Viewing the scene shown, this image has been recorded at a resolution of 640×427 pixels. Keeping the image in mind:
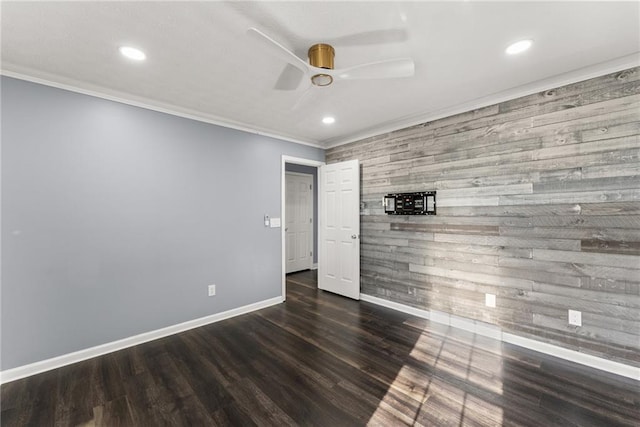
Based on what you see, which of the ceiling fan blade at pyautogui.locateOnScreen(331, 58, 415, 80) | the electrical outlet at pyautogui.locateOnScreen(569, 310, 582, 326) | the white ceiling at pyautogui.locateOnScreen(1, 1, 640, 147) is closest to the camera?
the white ceiling at pyautogui.locateOnScreen(1, 1, 640, 147)

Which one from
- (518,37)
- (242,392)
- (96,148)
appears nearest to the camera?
(518,37)

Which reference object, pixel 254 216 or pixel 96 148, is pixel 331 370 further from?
pixel 96 148

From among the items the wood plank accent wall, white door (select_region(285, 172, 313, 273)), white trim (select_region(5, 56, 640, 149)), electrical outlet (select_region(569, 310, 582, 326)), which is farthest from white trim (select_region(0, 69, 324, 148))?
electrical outlet (select_region(569, 310, 582, 326))

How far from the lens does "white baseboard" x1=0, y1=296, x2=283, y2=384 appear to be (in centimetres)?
225

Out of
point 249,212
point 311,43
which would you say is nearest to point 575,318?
point 311,43

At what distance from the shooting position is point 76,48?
78.0 inches

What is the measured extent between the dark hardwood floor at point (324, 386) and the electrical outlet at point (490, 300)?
36 centimetres

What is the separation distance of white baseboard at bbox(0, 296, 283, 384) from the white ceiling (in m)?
2.46

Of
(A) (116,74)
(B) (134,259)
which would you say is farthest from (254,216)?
(A) (116,74)

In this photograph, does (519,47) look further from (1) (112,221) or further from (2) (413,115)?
(1) (112,221)

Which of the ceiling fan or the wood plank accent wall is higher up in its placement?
the ceiling fan

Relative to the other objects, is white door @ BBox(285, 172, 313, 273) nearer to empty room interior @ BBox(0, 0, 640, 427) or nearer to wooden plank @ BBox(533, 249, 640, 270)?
empty room interior @ BBox(0, 0, 640, 427)

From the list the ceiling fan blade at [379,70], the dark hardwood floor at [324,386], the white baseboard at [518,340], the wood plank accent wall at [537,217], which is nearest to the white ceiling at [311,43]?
the ceiling fan blade at [379,70]

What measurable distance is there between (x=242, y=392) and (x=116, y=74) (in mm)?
2855
